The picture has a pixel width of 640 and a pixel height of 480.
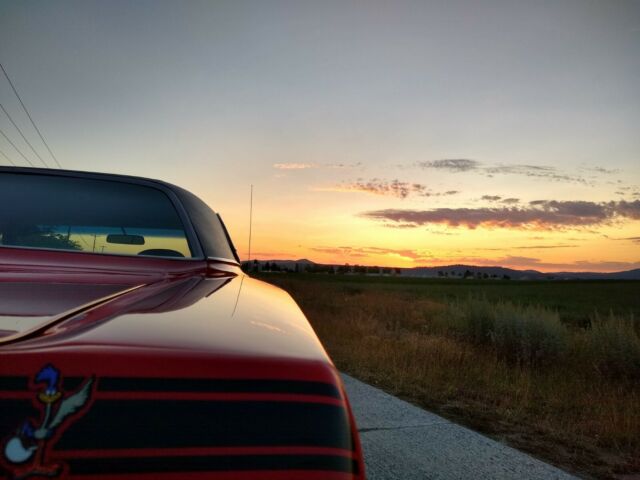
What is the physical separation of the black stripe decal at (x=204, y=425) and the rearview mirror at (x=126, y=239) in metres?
1.97

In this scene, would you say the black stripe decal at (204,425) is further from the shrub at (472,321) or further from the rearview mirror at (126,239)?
the shrub at (472,321)

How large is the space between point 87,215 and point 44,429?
82.4 inches

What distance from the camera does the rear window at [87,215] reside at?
2562 millimetres

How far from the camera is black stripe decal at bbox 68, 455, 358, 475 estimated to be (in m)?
0.80

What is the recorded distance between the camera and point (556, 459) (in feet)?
14.4

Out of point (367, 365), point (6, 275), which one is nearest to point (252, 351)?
point (6, 275)

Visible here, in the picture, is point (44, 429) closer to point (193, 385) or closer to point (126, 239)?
point (193, 385)

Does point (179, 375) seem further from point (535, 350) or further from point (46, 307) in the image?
point (535, 350)

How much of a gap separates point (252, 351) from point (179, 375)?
145 millimetres

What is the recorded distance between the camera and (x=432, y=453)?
13.0 feet

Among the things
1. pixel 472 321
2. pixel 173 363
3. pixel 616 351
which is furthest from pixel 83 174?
pixel 472 321

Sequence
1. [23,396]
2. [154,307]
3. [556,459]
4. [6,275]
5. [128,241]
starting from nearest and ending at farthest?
1. [23,396]
2. [154,307]
3. [6,275]
4. [128,241]
5. [556,459]

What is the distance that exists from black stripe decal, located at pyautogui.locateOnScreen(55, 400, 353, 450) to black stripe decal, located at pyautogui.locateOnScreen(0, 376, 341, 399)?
0.07 feet

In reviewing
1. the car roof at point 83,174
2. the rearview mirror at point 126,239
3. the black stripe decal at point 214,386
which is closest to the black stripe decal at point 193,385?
the black stripe decal at point 214,386
